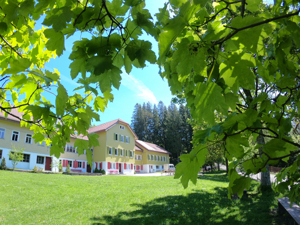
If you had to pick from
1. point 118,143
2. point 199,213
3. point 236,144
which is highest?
point 118,143

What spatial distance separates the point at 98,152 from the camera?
31.6 metres

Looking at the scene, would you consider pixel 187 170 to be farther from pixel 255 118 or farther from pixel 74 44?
pixel 74 44

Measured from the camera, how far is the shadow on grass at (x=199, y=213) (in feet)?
20.6

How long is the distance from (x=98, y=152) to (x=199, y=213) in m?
26.8

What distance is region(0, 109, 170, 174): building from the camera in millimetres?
22319

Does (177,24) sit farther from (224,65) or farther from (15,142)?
(15,142)

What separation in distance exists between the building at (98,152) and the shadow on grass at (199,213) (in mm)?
9781

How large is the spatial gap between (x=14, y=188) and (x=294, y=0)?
1461 centimetres

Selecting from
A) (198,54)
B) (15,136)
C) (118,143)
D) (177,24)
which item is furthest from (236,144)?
(118,143)

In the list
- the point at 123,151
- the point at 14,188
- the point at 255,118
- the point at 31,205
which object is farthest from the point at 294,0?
the point at 123,151

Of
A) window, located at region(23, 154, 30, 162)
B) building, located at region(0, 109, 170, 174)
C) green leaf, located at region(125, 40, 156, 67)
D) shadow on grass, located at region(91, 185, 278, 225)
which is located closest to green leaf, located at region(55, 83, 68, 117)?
green leaf, located at region(125, 40, 156, 67)

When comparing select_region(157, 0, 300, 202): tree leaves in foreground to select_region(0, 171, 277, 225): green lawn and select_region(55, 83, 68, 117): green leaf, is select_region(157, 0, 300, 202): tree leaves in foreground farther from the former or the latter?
select_region(0, 171, 277, 225): green lawn

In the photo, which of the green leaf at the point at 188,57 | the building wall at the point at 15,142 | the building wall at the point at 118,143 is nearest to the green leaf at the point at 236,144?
the green leaf at the point at 188,57

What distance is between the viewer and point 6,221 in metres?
6.67
